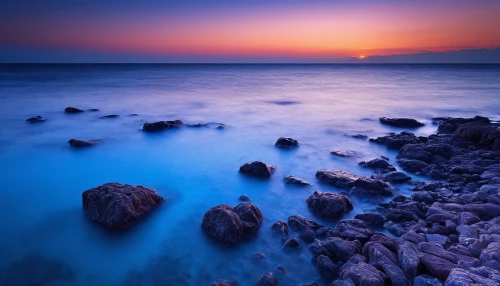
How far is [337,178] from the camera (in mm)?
8023

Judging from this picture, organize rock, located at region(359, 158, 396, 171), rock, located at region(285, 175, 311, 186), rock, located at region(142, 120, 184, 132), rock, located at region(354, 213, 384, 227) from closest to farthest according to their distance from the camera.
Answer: rock, located at region(354, 213, 384, 227)
rock, located at region(285, 175, 311, 186)
rock, located at region(359, 158, 396, 171)
rock, located at region(142, 120, 184, 132)

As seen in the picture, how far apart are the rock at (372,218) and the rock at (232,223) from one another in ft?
6.68

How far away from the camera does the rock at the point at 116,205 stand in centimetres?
596

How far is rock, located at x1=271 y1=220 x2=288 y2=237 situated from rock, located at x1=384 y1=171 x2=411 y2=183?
372 cm

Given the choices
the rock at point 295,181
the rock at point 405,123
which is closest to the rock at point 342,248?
the rock at point 295,181

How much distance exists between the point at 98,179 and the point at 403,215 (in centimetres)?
804

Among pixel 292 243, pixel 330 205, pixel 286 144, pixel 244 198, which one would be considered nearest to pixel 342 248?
pixel 292 243

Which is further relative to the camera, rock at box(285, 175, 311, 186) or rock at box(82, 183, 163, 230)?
rock at box(285, 175, 311, 186)

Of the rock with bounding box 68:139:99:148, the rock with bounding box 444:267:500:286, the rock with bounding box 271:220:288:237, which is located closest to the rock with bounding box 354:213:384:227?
the rock with bounding box 271:220:288:237

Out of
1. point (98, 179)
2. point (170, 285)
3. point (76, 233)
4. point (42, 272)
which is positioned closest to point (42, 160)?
point (98, 179)

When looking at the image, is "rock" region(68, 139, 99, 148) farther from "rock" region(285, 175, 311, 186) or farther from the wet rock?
the wet rock

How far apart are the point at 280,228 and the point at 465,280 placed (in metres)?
2.97

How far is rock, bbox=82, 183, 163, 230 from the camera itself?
5.96m

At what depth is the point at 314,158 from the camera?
1055 centimetres
